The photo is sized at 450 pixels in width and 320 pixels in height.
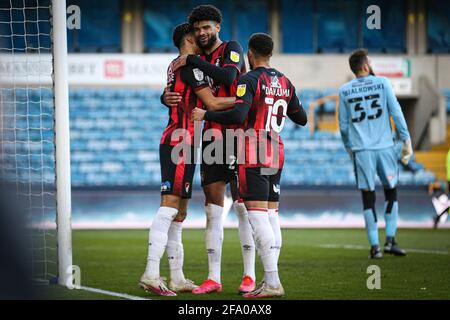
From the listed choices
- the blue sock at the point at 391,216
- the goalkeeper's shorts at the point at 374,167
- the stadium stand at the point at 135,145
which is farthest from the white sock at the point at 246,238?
the stadium stand at the point at 135,145

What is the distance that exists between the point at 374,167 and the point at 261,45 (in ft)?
10.4

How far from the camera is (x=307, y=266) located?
722cm

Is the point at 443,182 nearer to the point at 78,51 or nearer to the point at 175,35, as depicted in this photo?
the point at 78,51

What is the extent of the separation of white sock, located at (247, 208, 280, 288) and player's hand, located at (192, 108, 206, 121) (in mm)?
655

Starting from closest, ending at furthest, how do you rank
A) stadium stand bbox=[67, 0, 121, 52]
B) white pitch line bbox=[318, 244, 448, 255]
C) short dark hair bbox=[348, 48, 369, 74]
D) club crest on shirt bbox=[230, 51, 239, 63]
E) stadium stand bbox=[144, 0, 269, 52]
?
1. club crest on shirt bbox=[230, 51, 239, 63]
2. short dark hair bbox=[348, 48, 369, 74]
3. white pitch line bbox=[318, 244, 448, 255]
4. stadium stand bbox=[67, 0, 121, 52]
5. stadium stand bbox=[144, 0, 269, 52]

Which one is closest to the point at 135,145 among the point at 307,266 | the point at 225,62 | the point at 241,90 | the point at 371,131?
the point at 371,131

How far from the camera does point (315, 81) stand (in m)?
21.2

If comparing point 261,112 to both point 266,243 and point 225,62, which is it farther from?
point 266,243

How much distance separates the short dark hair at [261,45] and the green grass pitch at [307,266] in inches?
59.7

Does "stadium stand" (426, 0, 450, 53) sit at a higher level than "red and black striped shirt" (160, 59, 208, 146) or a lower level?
higher

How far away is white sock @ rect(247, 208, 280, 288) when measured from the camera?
509 cm

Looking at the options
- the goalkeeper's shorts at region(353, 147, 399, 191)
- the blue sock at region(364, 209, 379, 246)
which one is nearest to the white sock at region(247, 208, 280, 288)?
the blue sock at region(364, 209, 379, 246)

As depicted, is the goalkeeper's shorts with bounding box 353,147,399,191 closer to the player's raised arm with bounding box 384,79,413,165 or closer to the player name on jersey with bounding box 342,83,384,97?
the player's raised arm with bounding box 384,79,413,165

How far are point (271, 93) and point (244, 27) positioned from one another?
56.7 feet
